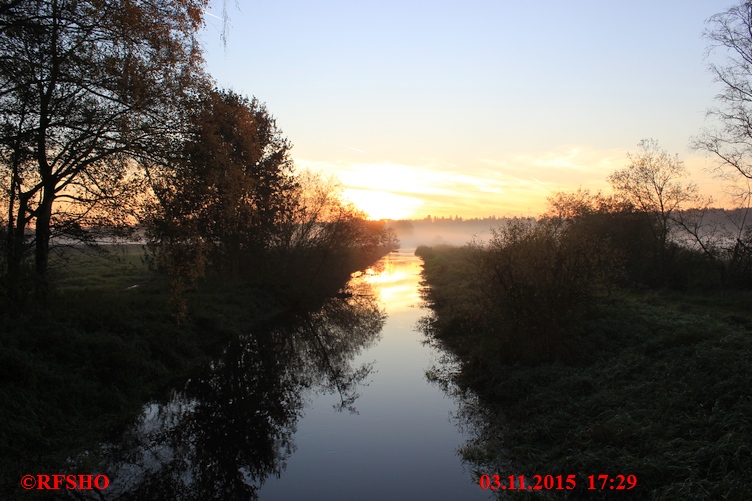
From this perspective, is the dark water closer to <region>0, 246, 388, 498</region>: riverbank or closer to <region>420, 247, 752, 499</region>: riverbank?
<region>0, 246, 388, 498</region>: riverbank

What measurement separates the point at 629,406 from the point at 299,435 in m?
5.87

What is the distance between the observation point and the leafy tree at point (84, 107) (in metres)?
9.73

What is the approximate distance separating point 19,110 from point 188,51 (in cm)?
395

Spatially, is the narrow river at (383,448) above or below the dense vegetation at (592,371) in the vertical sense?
below

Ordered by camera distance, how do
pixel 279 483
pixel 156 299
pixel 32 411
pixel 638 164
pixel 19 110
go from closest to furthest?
pixel 279 483 < pixel 32 411 < pixel 19 110 < pixel 156 299 < pixel 638 164

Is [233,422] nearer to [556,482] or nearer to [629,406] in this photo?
[556,482]

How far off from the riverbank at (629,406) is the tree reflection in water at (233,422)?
3492mm

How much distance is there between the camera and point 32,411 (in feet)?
24.9

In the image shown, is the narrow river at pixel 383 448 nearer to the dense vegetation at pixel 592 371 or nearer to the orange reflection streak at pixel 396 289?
the dense vegetation at pixel 592 371

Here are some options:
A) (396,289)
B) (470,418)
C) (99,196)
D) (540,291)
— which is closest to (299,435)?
(470,418)

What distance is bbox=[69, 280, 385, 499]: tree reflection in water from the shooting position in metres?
6.88

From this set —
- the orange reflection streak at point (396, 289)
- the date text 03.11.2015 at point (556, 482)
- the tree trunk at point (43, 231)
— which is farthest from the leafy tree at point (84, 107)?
the orange reflection streak at point (396, 289)

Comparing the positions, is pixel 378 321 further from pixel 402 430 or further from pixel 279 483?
pixel 279 483

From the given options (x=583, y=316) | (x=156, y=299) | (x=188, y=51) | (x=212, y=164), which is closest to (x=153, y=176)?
(x=212, y=164)
